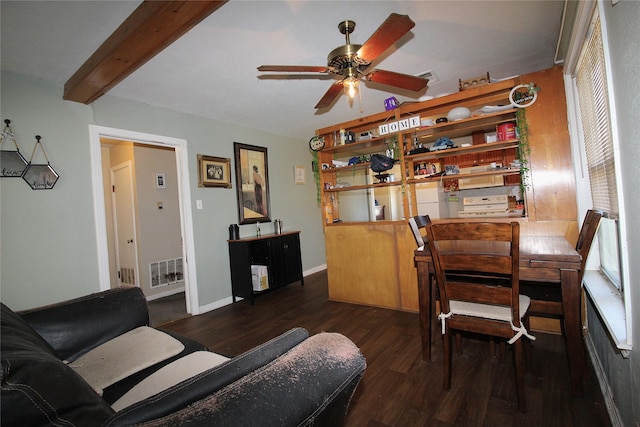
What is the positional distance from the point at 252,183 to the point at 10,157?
2.45 m

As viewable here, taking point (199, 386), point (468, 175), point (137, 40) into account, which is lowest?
point (199, 386)

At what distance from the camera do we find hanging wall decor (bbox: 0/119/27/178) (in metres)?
2.21

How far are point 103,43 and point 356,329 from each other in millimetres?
3107

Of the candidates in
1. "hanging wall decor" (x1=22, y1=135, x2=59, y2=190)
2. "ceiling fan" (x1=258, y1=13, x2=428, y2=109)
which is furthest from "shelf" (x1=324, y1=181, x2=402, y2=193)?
"hanging wall decor" (x1=22, y1=135, x2=59, y2=190)

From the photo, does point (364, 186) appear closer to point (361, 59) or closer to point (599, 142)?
point (361, 59)

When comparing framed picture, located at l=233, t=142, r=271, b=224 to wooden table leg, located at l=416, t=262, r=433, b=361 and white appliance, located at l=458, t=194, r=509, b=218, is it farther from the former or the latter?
white appliance, located at l=458, t=194, r=509, b=218

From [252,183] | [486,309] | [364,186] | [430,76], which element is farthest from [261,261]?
[430,76]

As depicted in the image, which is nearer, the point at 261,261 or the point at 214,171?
the point at 214,171

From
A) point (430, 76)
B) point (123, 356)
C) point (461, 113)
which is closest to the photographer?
point (123, 356)

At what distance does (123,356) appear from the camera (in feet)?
4.39

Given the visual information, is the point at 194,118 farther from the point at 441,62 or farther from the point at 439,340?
the point at 439,340

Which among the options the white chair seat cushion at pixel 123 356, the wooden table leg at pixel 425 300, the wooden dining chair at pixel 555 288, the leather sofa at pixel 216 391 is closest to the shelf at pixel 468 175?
the wooden dining chair at pixel 555 288

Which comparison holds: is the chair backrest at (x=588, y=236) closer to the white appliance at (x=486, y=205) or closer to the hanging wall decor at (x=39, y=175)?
the white appliance at (x=486, y=205)

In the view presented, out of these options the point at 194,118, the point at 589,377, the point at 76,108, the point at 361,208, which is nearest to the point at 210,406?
the point at 589,377
